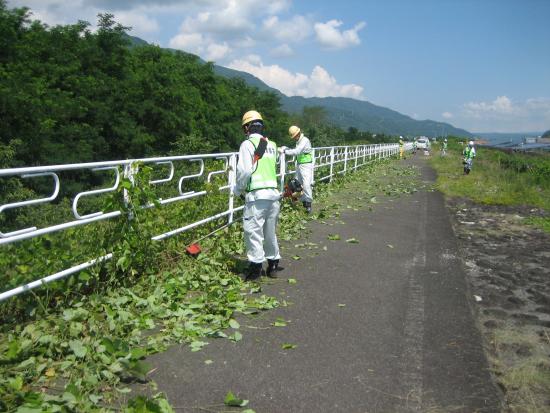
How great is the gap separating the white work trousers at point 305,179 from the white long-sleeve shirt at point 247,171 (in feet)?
17.0

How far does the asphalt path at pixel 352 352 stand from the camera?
3.29m

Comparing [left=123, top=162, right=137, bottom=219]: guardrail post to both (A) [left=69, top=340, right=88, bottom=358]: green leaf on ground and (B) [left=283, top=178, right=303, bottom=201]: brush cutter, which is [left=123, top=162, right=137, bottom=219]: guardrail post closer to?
(A) [left=69, top=340, right=88, bottom=358]: green leaf on ground

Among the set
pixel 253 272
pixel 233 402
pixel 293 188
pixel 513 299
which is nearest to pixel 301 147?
pixel 293 188

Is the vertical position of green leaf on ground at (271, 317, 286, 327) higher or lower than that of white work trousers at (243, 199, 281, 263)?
lower

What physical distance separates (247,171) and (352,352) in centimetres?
239

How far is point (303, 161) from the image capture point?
1108 cm

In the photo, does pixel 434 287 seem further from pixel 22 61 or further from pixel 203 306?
pixel 22 61

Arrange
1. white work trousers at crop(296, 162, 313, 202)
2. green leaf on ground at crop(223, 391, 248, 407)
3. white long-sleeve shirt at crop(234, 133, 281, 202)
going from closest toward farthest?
green leaf on ground at crop(223, 391, 248, 407), white long-sleeve shirt at crop(234, 133, 281, 202), white work trousers at crop(296, 162, 313, 202)

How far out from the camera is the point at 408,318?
4723mm

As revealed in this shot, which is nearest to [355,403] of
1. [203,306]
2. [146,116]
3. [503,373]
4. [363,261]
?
[503,373]

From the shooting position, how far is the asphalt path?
3.29 m

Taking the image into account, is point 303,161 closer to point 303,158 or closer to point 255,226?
point 303,158

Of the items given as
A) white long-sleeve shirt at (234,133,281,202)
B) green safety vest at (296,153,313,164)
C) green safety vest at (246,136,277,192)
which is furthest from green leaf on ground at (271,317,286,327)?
green safety vest at (296,153,313,164)

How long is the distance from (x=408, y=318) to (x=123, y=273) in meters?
3.02
